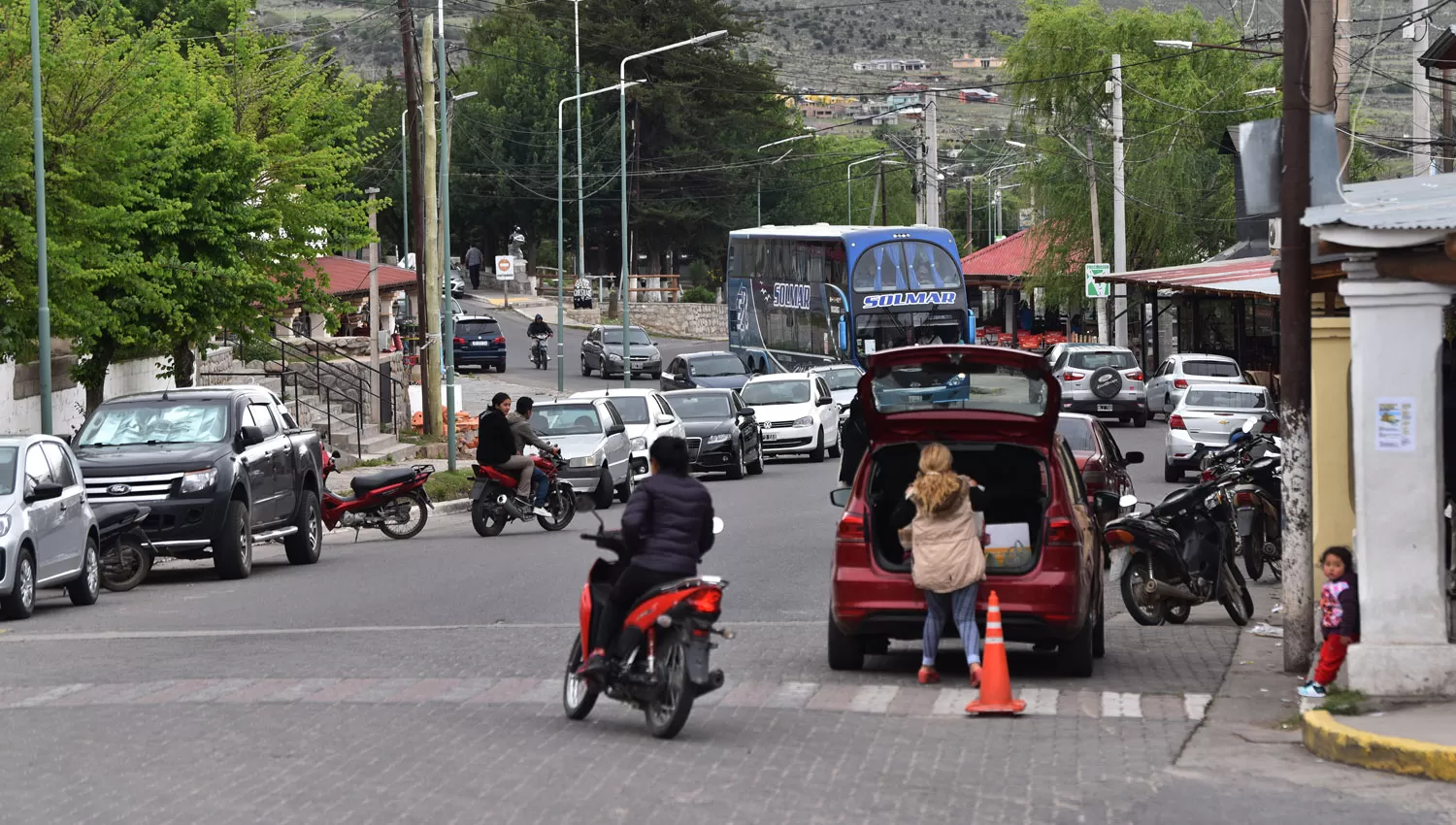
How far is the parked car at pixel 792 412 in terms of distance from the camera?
36.8 m

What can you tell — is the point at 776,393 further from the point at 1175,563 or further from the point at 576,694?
the point at 576,694

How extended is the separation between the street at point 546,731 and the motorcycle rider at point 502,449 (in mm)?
6678

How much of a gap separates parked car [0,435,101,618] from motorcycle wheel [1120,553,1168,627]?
9.06 meters

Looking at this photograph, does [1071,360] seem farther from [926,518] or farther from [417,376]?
[926,518]

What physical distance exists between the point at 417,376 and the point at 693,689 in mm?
40674

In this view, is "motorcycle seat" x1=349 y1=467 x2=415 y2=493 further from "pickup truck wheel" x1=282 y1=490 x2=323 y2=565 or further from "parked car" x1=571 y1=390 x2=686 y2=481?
"parked car" x1=571 y1=390 x2=686 y2=481

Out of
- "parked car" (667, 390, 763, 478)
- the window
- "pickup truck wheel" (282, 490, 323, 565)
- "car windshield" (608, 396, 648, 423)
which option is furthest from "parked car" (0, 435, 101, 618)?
"parked car" (667, 390, 763, 478)

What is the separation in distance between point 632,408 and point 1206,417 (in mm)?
9148

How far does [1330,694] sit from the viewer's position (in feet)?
33.6

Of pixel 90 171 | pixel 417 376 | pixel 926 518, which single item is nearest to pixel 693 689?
pixel 926 518

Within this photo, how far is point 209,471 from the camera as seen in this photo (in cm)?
1928

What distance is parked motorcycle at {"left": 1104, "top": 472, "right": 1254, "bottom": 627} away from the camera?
1457cm

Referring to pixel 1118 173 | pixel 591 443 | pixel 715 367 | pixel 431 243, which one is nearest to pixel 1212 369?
pixel 715 367

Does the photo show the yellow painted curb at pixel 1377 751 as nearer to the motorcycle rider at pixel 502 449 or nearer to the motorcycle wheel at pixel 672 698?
the motorcycle wheel at pixel 672 698
